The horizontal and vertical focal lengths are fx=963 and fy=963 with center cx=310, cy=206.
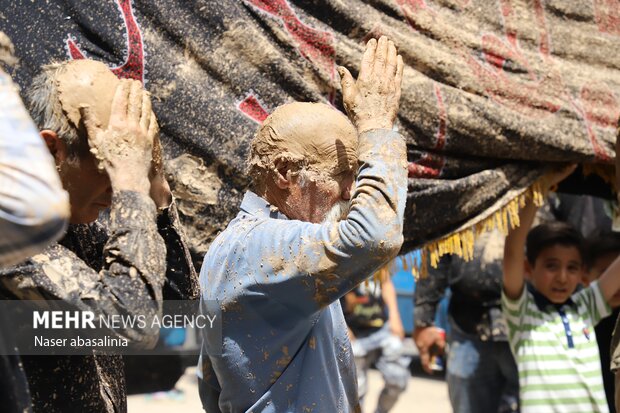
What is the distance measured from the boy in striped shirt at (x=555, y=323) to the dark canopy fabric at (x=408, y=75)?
57 centimetres

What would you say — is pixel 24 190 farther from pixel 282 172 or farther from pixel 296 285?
pixel 282 172

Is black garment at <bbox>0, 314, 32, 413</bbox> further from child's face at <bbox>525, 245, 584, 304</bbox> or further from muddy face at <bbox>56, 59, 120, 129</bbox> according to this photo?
child's face at <bbox>525, 245, 584, 304</bbox>

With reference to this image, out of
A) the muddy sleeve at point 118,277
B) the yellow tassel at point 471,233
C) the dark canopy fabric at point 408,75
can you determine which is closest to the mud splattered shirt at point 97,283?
the muddy sleeve at point 118,277

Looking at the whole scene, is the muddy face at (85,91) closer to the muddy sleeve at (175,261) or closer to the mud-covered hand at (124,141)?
the mud-covered hand at (124,141)

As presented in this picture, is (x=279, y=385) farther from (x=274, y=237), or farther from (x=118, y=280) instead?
(x=118, y=280)

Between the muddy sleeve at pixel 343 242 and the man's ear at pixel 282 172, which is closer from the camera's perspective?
the muddy sleeve at pixel 343 242

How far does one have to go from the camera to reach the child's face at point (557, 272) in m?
4.38

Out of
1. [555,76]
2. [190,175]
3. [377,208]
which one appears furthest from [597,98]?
[377,208]

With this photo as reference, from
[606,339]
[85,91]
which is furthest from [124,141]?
[606,339]

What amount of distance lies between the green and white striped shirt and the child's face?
0.06 m

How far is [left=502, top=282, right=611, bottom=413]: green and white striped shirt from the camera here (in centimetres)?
417

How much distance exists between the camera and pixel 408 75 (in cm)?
343

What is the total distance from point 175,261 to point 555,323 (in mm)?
2442

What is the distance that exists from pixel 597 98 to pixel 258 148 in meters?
1.86
